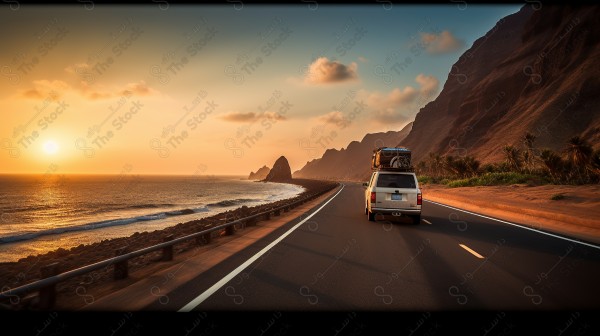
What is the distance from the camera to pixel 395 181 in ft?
50.3

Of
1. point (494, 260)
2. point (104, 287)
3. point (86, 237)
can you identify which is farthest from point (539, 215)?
point (86, 237)

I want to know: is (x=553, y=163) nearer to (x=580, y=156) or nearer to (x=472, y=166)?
Answer: (x=580, y=156)

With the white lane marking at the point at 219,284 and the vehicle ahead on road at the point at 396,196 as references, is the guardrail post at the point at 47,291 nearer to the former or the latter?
the white lane marking at the point at 219,284

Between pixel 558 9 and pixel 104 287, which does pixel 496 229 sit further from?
pixel 558 9

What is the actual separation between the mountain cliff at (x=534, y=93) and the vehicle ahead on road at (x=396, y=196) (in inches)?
2477

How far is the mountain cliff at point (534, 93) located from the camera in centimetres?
8150

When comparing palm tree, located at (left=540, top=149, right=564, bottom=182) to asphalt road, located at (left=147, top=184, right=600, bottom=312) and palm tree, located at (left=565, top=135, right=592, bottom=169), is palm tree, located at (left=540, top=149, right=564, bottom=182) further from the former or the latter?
asphalt road, located at (left=147, top=184, right=600, bottom=312)

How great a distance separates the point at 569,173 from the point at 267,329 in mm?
54930

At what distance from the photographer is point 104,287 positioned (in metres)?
6.57

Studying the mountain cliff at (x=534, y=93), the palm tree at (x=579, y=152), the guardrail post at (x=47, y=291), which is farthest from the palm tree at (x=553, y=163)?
the guardrail post at (x=47, y=291)

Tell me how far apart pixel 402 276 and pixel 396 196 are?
8.04m

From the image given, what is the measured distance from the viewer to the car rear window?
49.2 ft

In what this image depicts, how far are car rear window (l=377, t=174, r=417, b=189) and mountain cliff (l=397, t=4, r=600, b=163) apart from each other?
62747 mm

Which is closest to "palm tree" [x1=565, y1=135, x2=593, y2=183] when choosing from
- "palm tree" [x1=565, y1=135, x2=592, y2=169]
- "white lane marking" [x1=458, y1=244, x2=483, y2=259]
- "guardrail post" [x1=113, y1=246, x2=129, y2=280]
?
"palm tree" [x1=565, y1=135, x2=592, y2=169]
